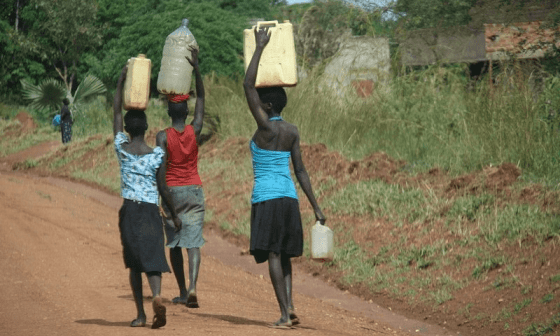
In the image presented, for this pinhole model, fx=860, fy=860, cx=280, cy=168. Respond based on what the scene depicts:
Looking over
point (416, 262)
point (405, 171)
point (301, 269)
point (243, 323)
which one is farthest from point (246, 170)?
point (243, 323)

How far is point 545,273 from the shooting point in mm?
8328

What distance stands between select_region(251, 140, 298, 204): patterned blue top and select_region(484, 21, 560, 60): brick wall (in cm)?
794

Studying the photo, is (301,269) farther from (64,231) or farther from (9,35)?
(9,35)

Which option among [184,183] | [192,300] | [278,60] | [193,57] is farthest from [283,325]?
[193,57]

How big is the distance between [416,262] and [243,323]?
3980 millimetres

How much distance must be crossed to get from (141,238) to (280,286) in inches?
40.5

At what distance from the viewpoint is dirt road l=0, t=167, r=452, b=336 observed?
6.22 metres

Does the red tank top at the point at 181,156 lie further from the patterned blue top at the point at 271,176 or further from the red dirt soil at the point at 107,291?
the red dirt soil at the point at 107,291

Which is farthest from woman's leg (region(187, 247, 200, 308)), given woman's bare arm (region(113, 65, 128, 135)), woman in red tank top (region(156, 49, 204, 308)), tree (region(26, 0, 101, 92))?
tree (region(26, 0, 101, 92))

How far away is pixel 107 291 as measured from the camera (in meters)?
7.96

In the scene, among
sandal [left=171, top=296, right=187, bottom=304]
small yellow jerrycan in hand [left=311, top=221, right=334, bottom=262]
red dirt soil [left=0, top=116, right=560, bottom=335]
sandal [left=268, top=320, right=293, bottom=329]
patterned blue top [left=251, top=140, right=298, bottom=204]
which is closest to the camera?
sandal [left=268, top=320, right=293, bottom=329]

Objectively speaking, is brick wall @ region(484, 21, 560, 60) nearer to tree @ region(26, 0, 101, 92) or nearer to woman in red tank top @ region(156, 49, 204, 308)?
woman in red tank top @ region(156, 49, 204, 308)

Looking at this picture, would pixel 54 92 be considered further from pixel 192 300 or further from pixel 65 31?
pixel 192 300

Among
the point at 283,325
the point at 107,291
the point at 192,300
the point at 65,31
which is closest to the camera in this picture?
the point at 283,325
